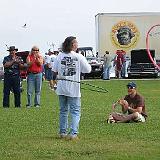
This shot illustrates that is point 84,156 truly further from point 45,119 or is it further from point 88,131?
point 45,119

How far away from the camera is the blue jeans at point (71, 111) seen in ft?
36.0

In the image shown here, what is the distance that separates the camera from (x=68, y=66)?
11.0 metres

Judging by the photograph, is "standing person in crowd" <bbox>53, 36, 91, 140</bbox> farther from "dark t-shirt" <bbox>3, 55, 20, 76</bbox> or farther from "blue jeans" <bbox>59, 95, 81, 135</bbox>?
"dark t-shirt" <bbox>3, 55, 20, 76</bbox>

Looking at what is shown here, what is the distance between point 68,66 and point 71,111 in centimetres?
77

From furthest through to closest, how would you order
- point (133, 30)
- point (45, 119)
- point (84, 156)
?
point (133, 30), point (45, 119), point (84, 156)

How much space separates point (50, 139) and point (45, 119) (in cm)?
326

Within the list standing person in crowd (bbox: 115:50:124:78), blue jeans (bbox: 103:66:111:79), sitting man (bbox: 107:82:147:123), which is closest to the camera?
sitting man (bbox: 107:82:147:123)

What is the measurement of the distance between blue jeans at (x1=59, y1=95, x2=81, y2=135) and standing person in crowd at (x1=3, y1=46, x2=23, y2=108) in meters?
6.25

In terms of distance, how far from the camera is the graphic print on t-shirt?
10930 mm

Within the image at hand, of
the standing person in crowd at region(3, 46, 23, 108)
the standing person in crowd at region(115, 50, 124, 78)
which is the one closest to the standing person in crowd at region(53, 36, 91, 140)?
the standing person in crowd at region(3, 46, 23, 108)

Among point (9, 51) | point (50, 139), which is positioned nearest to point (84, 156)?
point (50, 139)

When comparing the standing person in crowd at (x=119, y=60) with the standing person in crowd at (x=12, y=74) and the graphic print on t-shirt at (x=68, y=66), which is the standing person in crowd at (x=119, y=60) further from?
the graphic print on t-shirt at (x=68, y=66)

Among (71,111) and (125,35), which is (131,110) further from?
(125,35)

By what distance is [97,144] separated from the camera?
10359 millimetres
